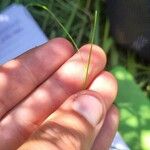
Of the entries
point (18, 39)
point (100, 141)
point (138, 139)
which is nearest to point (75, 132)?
point (100, 141)

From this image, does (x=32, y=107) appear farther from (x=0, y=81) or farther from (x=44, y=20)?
(x=44, y=20)

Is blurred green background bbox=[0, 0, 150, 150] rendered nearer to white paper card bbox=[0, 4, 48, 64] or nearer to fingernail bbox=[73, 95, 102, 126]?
white paper card bbox=[0, 4, 48, 64]

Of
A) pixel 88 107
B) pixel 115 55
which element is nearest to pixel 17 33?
pixel 115 55

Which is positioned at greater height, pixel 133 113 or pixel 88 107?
pixel 88 107

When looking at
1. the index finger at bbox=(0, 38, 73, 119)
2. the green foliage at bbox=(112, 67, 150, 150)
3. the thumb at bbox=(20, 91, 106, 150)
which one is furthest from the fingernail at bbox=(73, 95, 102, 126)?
the green foliage at bbox=(112, 67, 150, 150)

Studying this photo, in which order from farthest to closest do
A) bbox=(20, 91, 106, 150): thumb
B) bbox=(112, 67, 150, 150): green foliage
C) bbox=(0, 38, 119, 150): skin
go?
bbox=(112, 67, 150, 150): green foliage, bbox=(0, 38, 119, 150): skin, bbox=(20, 91, 106, 150): thumb

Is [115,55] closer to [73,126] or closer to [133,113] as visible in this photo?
[133,113]
